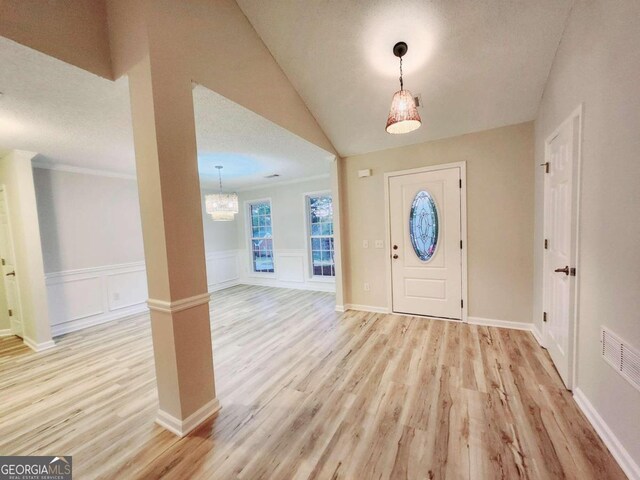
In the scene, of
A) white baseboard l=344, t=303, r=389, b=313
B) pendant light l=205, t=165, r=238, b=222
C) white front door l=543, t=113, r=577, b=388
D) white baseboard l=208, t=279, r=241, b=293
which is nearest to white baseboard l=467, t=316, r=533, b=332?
white front door l=543, t=113, r=577, b=388

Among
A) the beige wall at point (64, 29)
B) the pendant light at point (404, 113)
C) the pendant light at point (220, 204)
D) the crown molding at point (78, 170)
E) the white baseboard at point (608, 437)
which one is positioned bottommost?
the white baseboard at point (608, 437)

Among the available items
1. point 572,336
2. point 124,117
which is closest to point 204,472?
point 572,336

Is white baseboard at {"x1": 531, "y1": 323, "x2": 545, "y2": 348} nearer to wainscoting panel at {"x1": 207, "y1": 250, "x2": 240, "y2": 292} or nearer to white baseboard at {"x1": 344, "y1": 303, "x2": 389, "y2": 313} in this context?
white baseboard at {"x1": 344, "y1": 303, "x2": 389, "y2": 313}

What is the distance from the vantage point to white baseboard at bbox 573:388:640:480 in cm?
124

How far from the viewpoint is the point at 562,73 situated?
6.59ft

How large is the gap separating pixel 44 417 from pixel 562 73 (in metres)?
4.73

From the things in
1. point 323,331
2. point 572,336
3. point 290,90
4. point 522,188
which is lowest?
point 323,331

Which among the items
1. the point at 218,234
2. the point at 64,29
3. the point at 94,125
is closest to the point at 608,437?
the point at 64,29

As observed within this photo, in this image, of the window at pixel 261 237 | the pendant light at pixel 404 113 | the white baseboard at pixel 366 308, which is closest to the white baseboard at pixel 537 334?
the white baseboard at pixel 366 308

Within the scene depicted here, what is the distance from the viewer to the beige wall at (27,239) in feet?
9.72

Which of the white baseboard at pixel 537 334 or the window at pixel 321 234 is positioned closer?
the white baseboard at pixel 537 334

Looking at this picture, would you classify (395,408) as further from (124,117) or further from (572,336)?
(124,117)

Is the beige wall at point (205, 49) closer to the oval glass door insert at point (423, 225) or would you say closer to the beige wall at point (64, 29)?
the beige wall at point (64, 29)

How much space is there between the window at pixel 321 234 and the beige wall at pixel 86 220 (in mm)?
3232
